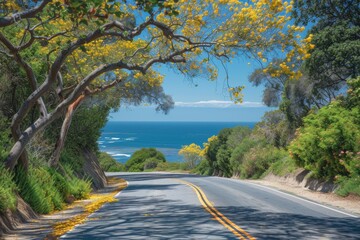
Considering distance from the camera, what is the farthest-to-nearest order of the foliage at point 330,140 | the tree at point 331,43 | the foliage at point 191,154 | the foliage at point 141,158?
the foliage at point 141,158, the foliage at point 191,154, the tree at point 331,43, the foliage at point 330,140

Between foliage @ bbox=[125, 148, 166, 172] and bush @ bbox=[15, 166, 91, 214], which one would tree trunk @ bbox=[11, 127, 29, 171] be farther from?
foliage @ bbox=[125, 148, 166, 172]

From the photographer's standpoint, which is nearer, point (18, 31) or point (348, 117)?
Result: point (18, 31)

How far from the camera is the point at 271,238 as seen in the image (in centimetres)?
1028

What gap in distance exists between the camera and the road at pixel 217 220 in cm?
1080

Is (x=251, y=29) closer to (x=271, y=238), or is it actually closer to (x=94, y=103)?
(x=271, y=238)

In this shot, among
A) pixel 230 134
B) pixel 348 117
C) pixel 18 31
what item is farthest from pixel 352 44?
pixel 230 134

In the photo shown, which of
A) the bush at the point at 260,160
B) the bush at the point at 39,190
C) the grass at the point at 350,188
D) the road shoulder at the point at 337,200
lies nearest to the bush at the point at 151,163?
the bush at the point at 260,160

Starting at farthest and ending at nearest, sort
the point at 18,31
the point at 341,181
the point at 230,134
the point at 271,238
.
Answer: the point at 230,134 → the point at 341,181 → the point at 18,31 → the point at 271,238

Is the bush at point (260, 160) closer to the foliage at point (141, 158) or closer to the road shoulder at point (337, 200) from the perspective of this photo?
the road shoulder at point (337, 200)

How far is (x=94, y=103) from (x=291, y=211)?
57.3 feet

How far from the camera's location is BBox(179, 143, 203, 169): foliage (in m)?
88.8

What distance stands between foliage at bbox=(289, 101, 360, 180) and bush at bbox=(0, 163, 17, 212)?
1322 centimetres

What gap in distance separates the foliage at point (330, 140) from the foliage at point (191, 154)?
208 ft

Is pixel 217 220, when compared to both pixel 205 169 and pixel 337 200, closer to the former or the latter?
pixel 337 200
